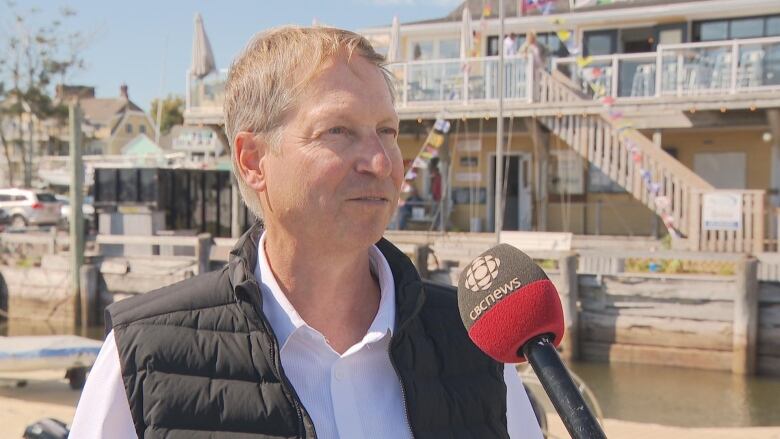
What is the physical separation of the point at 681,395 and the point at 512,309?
1135 centimetres

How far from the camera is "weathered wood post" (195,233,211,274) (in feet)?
53.0

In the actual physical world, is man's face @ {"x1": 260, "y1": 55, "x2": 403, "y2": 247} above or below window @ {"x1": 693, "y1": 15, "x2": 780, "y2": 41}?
below

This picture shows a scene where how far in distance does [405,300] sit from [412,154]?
71.0 feet

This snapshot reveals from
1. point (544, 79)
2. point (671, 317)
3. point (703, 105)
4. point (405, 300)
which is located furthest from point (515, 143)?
point (405, 300)

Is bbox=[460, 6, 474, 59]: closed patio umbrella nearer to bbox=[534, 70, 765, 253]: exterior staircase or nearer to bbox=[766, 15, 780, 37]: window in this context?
bbox=[534, 70, 765, 253]: exterior staircase

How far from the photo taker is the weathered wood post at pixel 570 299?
44.1 feet

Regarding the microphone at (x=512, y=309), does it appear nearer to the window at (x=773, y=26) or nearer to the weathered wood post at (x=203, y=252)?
the weathered wood post at (x=203, y=252)

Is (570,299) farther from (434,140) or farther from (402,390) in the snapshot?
(402,390)

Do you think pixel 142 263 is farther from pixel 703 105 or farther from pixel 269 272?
pixel 269 272

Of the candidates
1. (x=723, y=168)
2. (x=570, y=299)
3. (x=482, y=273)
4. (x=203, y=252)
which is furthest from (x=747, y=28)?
(x=482, y=273)

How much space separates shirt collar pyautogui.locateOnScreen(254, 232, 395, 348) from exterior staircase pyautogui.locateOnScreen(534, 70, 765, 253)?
13.8 meters

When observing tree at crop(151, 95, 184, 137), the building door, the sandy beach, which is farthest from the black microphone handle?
tree at crop(151, 95, 184, 137)

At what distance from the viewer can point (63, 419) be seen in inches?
301

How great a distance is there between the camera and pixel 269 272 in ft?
6.19
